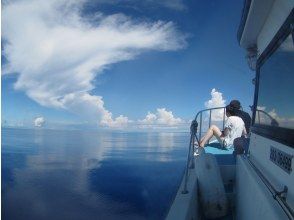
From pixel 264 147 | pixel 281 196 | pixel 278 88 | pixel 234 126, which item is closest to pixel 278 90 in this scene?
pixel 278 88

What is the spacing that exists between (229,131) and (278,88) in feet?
13.4

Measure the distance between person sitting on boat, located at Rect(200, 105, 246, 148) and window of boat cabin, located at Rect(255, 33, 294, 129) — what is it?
280 cm

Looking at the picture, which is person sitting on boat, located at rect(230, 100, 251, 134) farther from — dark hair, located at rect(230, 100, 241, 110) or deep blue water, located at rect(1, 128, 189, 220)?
deep blue water, located at rect(1, 128, 189, 220)

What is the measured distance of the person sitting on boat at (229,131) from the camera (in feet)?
22.8

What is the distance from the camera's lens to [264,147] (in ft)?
11.5

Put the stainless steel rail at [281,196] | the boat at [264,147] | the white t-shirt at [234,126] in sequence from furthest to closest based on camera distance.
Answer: the white t-shirt at [234,126]
the boat at [264,147]
the stainless steel rail at [281,196]

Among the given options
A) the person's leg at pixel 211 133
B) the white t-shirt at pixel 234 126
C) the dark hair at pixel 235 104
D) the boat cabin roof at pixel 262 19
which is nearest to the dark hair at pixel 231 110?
the dark hair at pixel 235 104

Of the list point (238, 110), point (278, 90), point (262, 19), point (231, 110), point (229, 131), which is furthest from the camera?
point (238, 110)

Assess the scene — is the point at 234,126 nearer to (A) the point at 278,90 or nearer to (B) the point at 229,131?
(B) the point at 229,131

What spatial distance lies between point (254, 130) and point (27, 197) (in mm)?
95043

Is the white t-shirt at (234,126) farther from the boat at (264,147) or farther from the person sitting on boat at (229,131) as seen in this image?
the boat at (264,147)

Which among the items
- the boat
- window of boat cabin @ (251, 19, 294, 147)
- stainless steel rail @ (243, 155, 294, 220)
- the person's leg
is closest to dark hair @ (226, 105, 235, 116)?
the person's leg

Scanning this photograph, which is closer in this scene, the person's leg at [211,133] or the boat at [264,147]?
the boat at [264,147]

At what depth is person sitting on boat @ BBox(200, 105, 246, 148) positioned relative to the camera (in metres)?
6.94
